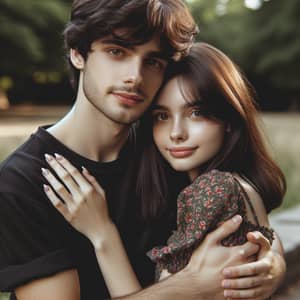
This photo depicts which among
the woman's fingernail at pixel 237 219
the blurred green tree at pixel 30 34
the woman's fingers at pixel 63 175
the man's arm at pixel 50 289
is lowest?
the man's arm at pixel 50 289

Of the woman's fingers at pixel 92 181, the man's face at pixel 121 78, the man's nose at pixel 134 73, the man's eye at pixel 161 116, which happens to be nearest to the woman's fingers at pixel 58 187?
the woman's fingers at pixel 92 181

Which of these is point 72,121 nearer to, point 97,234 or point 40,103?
point 97,234

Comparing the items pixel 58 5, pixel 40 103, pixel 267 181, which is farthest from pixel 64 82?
pixel 267 181

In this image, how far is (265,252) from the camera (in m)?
2.18

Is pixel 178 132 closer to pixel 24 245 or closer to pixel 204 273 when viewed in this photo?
pixel 204 273

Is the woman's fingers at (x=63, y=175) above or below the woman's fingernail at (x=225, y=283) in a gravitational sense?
above

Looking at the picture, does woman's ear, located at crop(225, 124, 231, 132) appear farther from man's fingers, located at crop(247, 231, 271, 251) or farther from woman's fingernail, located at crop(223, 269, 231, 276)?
woman's fingernail, located at crop(223, 269, 231, 276)

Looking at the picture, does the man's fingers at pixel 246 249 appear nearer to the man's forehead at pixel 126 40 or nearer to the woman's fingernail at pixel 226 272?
the woman's fingernail at pixel 226 272

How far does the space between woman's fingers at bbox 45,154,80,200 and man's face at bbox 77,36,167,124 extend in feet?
1.03

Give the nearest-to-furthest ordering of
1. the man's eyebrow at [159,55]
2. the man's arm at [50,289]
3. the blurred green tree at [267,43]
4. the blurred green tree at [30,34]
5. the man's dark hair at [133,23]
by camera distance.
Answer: the man's arm at [50,289], the man's dark hair at [133,23], the man's eyebrow at [159,55], the blurred green tree at [30,34], the blurred green tree at [267,43]

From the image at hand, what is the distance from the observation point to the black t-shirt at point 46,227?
193 cm

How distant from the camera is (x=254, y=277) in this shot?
2.11 meters

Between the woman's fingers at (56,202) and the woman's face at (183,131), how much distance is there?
21.7 inches

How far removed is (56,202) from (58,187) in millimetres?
58
